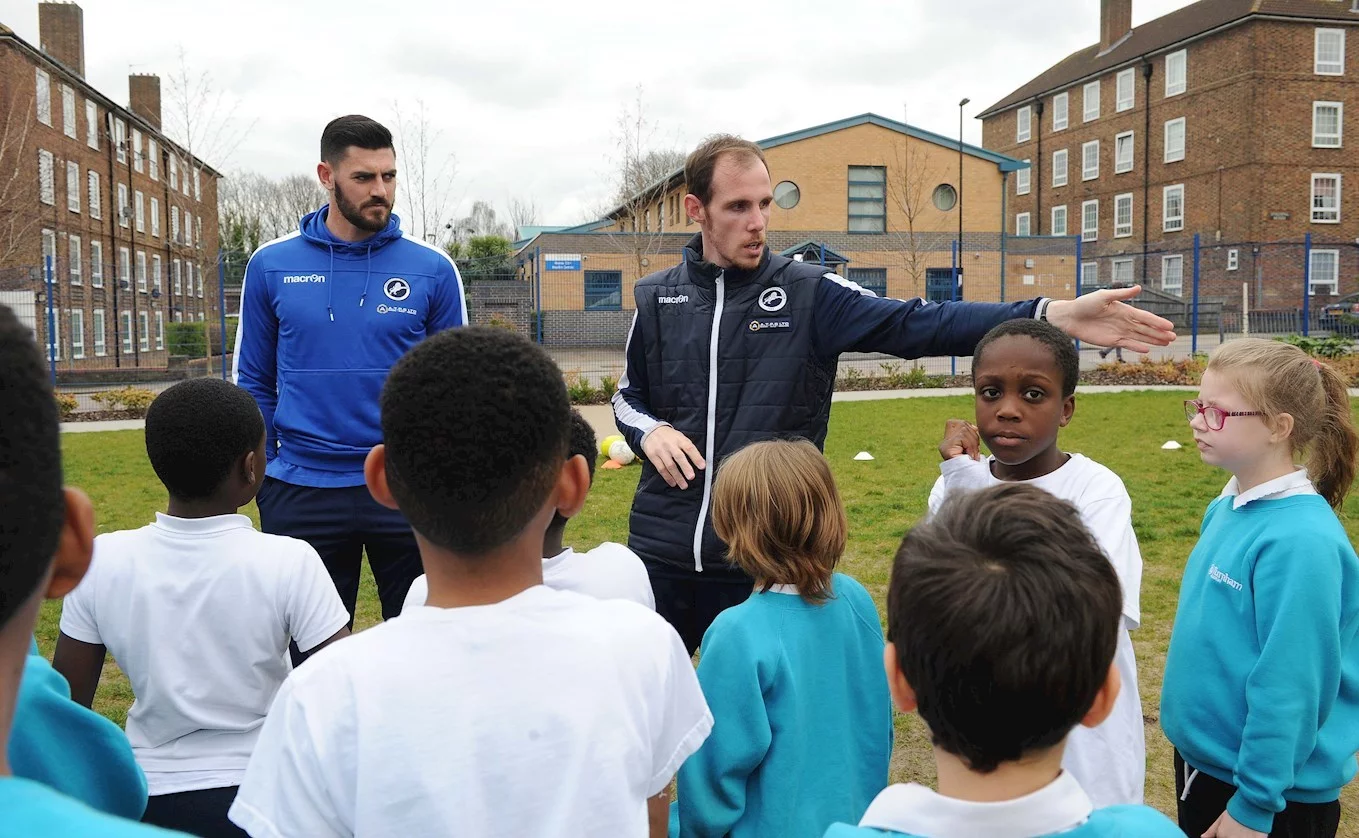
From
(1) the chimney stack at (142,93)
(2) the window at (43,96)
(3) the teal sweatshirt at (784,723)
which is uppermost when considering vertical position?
(1) the chimney stack at (142,93)

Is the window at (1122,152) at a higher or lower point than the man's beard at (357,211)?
higher

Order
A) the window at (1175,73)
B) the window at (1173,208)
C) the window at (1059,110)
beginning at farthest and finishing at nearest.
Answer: the window at (1059,110) → the window at (1173,208) → the window at (1175,73)

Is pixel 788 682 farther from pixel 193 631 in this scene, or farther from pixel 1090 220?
pixel 1090 220

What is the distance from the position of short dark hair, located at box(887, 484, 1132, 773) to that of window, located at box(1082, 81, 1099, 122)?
55.8m

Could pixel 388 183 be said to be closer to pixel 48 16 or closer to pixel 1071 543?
pixel 1071 543

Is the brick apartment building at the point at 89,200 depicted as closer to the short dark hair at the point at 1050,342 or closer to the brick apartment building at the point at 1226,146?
the short dark hair at the point at 1050,342

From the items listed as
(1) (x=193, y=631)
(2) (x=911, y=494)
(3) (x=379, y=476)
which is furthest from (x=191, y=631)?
(2) (x=911, y=494)

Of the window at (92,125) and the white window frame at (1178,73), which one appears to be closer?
the window at (92,125)

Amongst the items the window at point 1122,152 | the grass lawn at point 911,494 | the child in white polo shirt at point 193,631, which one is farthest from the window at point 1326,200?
the child in white polo shirt at point 193,631

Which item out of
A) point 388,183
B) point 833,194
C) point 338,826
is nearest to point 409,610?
point 338,826

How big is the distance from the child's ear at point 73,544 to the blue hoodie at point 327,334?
2856 millimetres

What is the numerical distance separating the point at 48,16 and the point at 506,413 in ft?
156

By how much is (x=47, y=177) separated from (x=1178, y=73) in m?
46.8

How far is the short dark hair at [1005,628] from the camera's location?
4.45 ft
